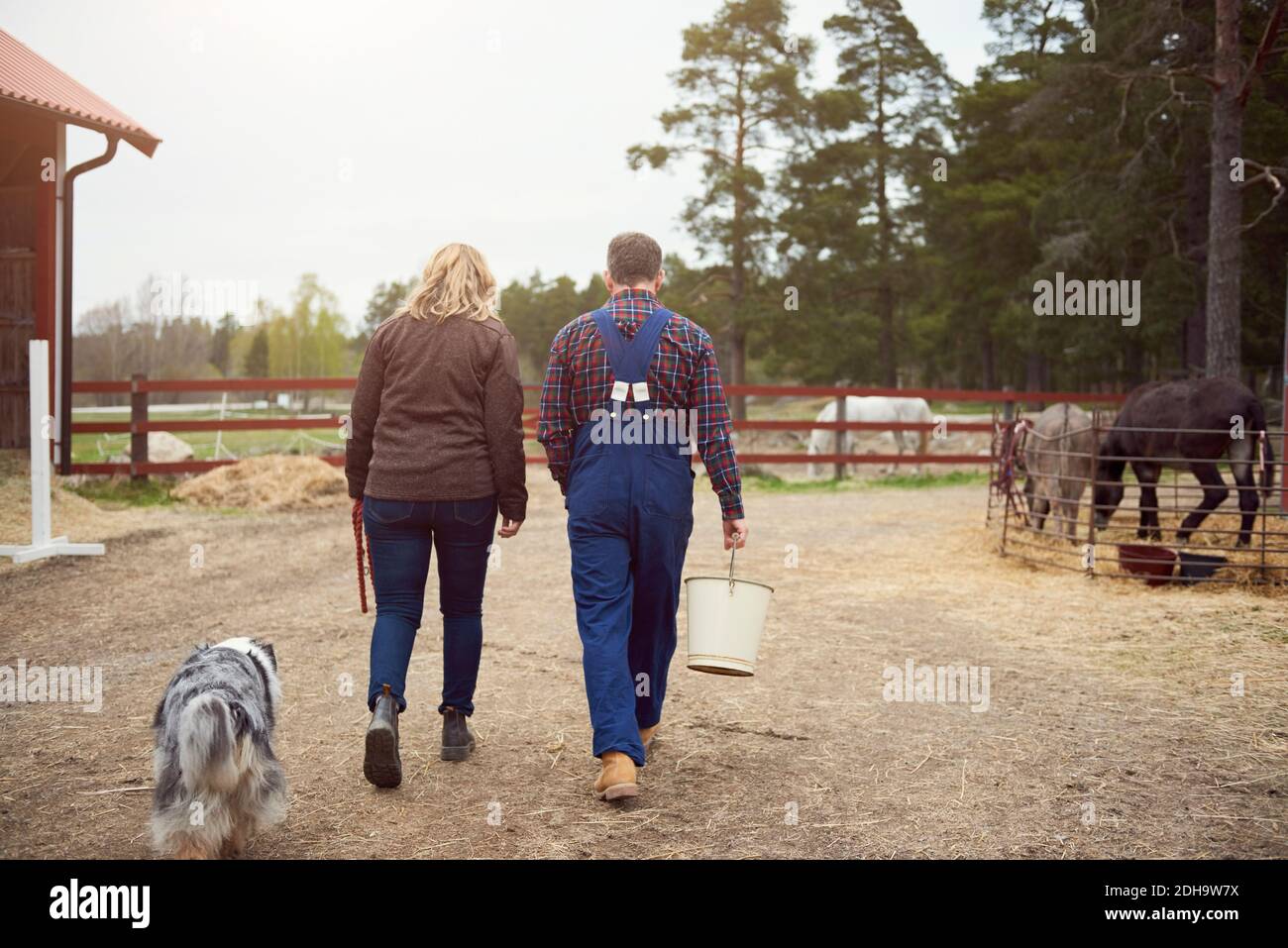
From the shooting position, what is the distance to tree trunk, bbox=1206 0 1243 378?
12.2m

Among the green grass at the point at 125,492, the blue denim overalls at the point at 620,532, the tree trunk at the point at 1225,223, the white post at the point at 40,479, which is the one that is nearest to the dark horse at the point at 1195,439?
the tree trunk at the point at 1225,223

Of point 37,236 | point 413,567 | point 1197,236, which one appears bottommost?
point 413,567

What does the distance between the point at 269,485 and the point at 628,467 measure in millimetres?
9352

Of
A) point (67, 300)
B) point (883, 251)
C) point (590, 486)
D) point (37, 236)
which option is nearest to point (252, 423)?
point (67, 300)

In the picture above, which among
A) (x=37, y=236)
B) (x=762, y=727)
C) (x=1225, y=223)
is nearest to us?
(x=762, y=727)

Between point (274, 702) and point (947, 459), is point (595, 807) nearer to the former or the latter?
point (274, 702)

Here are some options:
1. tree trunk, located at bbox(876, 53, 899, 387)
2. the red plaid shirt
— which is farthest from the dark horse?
tree trunk, located at bbox(876, 53, 899, 387)

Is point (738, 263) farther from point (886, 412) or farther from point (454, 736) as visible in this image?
point (454, 736)

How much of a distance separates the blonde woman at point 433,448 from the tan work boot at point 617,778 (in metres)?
0.67

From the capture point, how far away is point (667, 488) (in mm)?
3436

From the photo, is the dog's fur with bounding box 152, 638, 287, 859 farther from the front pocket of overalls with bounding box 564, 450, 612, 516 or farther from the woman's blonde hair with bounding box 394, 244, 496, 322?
the woman's blonde hair with bounding box 394, 244, 496, 322

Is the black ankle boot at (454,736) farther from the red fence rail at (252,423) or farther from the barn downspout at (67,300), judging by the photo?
the barn downspout at (67,300)

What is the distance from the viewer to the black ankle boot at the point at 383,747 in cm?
331
